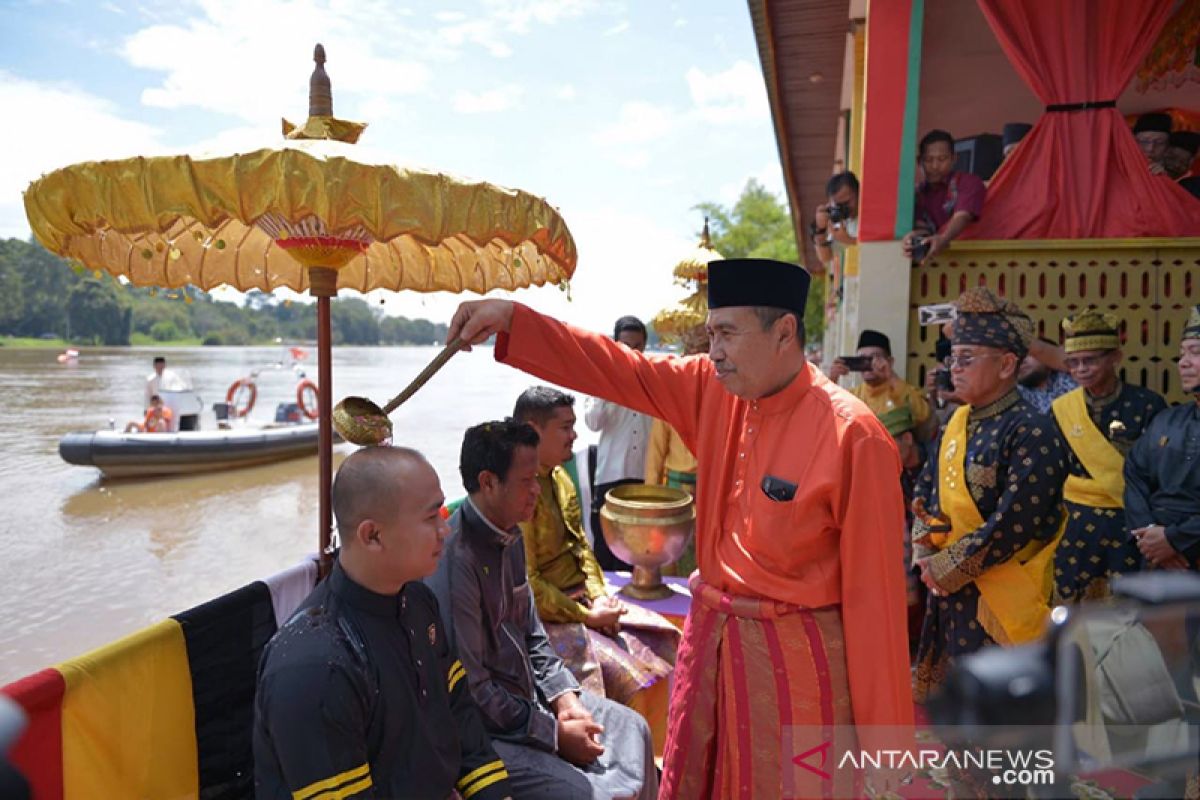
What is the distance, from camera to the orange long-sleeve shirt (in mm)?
1991

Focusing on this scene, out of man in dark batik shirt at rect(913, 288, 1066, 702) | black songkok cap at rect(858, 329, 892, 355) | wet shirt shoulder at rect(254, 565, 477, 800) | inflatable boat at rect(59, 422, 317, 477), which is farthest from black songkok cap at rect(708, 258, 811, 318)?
inflatable boat at rect(59, 422, 317, 477)

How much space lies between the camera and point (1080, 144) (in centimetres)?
538

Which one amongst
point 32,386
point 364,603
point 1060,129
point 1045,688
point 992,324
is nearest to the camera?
point 1045,688

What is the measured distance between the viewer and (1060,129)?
5402mm

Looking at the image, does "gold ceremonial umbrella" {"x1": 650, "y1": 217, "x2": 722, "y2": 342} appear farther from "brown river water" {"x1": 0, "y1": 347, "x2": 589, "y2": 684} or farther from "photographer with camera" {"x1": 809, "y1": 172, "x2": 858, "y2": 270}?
"brown river water" {"x1": 0, "y1": 347, "x2": 589, "y2": 684}

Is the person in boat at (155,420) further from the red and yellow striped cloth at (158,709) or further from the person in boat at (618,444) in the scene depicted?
the red and yellow striped cloth at (158,709)

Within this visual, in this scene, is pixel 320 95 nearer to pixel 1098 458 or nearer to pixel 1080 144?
pixel 1098 458

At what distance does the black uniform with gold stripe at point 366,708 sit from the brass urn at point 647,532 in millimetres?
1961

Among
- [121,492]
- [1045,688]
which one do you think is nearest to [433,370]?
[1045,688]

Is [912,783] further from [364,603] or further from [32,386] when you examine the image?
[32,386]

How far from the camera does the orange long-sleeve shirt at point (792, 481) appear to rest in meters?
1.99

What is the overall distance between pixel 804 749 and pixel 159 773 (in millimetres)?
1802

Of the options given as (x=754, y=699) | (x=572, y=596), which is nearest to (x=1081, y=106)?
(x=572, y=596)

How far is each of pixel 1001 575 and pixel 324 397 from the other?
2954mm
